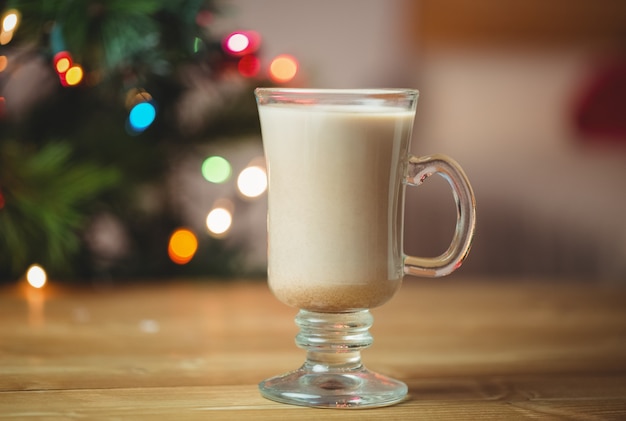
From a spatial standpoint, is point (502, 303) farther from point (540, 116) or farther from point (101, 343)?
point (540, 116)

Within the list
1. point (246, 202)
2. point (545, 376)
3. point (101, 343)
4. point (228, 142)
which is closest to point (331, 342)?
point (545, 376)

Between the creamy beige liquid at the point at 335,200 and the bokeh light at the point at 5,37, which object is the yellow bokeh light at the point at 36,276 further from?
the creamy beige liquid at the point at 335,200

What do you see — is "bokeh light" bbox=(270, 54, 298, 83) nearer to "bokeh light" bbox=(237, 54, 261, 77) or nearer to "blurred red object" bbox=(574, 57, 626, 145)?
"bokeh light" bbox=(237, 54, 261, 77)

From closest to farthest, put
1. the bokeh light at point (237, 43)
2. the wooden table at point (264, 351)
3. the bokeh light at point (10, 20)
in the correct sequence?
1. the wooden table at point (264, 351)
2. the bokeh light at point (10, 20)
3. the bokeh light at point (237, 43)

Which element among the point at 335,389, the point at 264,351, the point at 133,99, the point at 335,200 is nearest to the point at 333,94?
the point at 335,200

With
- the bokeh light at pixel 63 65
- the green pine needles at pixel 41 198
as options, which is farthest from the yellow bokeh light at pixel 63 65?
the green pine needles at pixel 41 198

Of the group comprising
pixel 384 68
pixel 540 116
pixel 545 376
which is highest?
pixel 384 68

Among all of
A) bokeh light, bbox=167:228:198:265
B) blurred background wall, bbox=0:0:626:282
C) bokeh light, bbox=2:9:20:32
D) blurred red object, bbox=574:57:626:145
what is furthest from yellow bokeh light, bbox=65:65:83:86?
blurred red object, bbox=574:57:626:145
